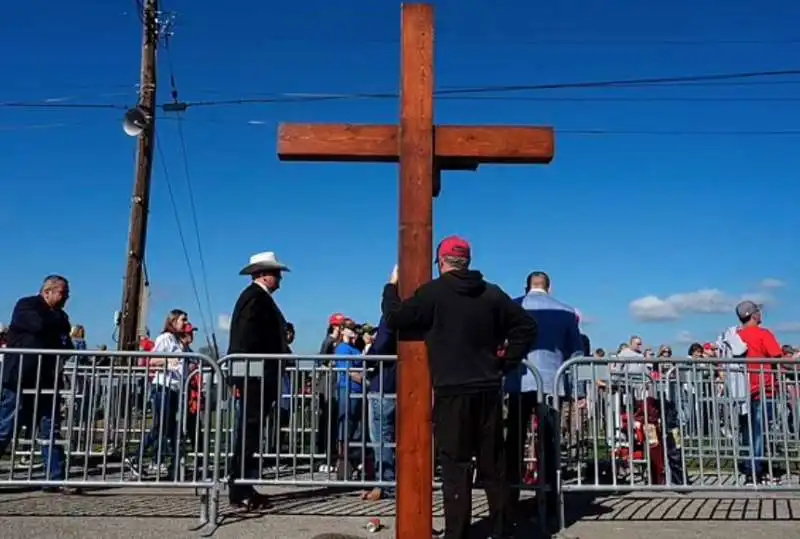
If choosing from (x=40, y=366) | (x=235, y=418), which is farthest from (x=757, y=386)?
(x=40, y=366)

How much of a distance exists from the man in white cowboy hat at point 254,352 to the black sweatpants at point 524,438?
1865 mm

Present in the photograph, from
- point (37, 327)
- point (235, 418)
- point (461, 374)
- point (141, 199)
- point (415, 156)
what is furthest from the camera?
point (141, 199)

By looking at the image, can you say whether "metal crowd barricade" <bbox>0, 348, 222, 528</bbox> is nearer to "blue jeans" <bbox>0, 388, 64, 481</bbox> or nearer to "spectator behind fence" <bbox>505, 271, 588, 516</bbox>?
"blue jeans" <bbox>0, 388, 64, 481</bbox>

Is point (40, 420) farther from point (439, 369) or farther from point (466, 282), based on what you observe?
point (466, 282)

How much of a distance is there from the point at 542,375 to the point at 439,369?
6.91ft

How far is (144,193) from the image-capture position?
1456 cm

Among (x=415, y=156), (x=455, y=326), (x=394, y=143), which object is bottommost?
(x=455, y=326)

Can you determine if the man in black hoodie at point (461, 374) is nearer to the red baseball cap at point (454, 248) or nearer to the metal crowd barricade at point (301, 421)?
the red baseball cap at point (454, 248)

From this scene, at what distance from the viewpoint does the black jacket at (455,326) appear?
4668mm

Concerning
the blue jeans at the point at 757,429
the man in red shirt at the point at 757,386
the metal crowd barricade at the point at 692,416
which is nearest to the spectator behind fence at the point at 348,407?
the metal crowd barricade at the point at 692,416

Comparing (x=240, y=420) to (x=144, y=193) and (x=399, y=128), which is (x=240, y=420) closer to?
(x=399, y=128)

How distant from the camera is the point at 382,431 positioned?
21.4ft

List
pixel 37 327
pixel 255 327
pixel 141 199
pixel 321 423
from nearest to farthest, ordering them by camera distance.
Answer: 1. pixel 255 327
2. pixel 37 327
3. pixel 321 423
4. pixel 141 199

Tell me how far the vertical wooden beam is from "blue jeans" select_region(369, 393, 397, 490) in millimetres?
1668
